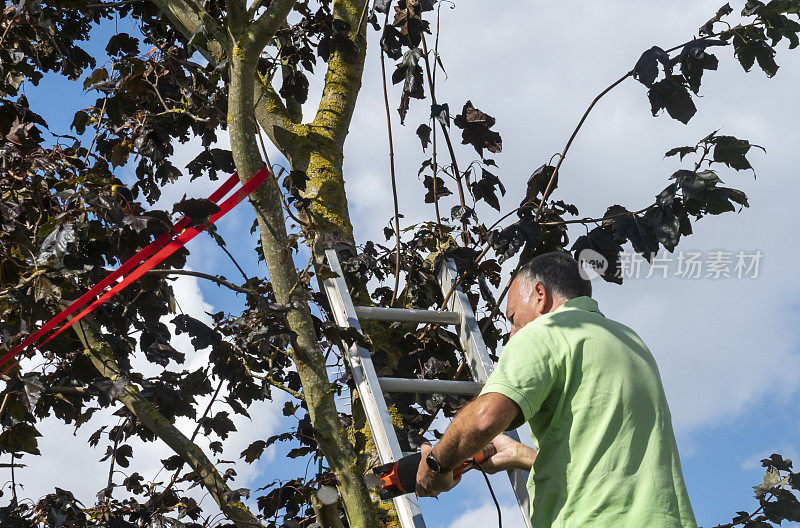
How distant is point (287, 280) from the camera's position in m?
3.37

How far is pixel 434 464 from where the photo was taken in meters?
2.42

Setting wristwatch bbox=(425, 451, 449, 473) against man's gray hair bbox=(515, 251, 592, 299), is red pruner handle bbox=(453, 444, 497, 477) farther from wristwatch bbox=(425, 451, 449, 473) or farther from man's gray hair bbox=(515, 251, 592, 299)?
man's gray hair bbox=(515, 251, 592, 299)

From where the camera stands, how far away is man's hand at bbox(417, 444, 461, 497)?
98.0 inches

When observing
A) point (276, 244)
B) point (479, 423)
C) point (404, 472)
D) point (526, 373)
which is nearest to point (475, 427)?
point (479, 423)

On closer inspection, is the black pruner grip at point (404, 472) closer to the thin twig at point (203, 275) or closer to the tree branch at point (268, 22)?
the thin twig at point (203, 275)

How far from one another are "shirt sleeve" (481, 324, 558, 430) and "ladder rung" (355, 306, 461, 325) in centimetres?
138

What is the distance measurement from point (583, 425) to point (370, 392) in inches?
47.1

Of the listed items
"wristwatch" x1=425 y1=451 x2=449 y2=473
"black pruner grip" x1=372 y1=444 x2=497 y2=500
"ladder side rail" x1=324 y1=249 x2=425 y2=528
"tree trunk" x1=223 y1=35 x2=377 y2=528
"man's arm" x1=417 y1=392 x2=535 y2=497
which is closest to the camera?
"man's arm" x1=417 y1=392 x2=535 y2=497

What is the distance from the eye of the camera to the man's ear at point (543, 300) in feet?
8.46

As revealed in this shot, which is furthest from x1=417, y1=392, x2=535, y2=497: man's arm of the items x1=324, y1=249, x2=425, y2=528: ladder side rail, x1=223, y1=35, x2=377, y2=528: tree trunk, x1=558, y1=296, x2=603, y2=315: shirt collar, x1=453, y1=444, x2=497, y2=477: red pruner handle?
x1=223, y1=35, x2=377, y2=528: tree trunk

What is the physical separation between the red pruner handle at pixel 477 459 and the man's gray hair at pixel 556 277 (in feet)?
1.85

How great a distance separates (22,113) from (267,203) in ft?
4.51

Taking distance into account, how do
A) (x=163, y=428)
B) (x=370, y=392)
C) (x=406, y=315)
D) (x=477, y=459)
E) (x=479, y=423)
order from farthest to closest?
(x=406, y=315), (x=163, y=428), (x=370, y=392), (x=477, y=459), (x=479, y=423)

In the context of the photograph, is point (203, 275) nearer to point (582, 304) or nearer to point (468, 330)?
point (468, 330)
